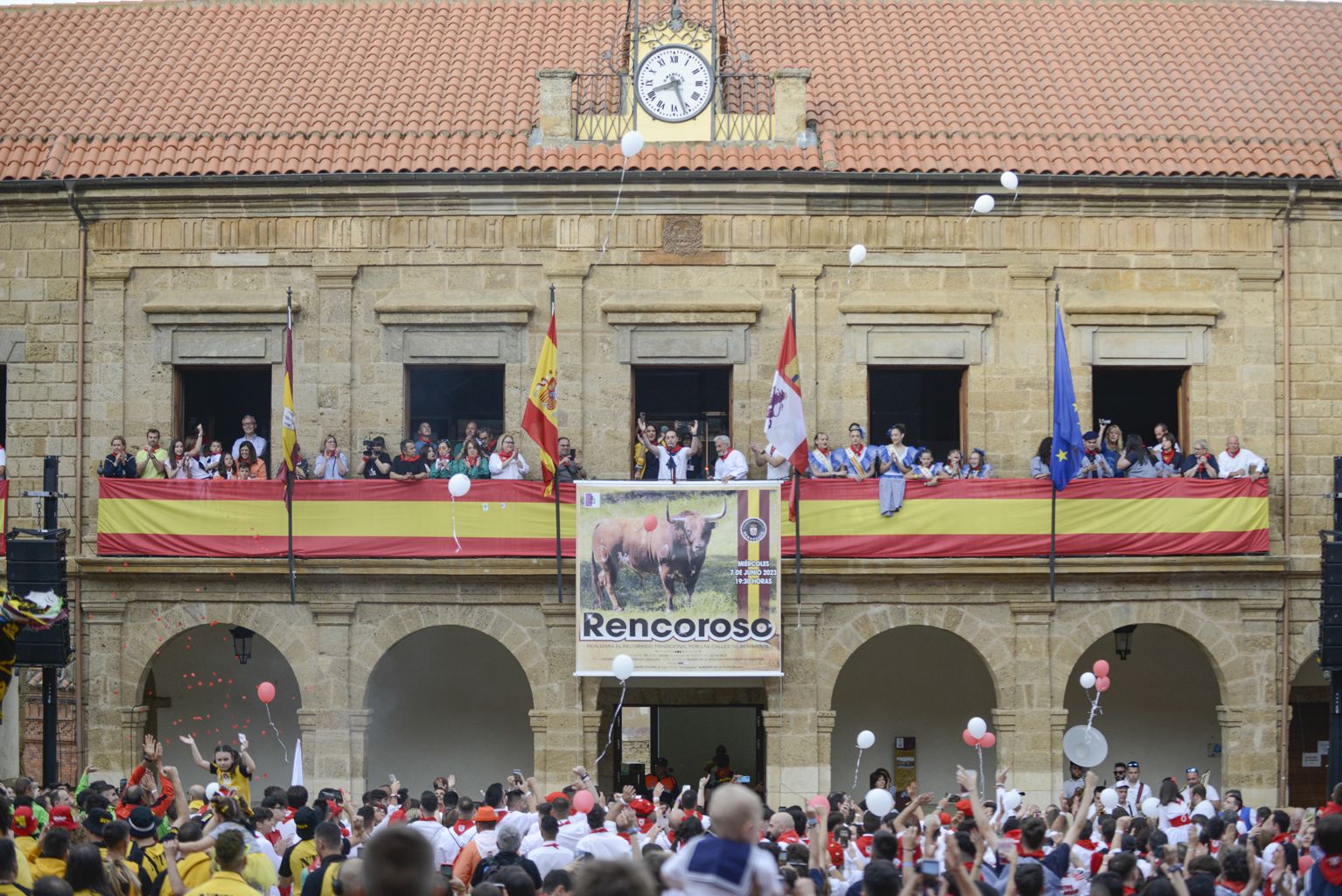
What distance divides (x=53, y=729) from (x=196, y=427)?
526cm

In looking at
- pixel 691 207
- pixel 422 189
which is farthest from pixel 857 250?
pixel 422 189

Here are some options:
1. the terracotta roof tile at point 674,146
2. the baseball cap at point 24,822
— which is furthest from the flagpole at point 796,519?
the baseball cap at point 24,822

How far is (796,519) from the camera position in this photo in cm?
2094

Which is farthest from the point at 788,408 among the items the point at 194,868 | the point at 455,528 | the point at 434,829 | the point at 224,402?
the point at 194,868

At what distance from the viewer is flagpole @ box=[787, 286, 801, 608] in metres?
20.8

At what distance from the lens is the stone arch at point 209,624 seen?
2188cm

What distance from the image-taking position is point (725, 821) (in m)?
6.65

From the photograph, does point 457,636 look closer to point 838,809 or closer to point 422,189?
point 422,189

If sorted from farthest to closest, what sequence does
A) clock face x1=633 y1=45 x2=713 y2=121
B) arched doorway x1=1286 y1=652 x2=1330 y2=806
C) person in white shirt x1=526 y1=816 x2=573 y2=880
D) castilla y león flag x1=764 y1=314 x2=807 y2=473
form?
1. arched doorway x1=1286 y1=652 x2=1330 y2=806
2. clock face x1=633 y1=45 x2=713 y2=121
3. castilla y león flag x1=764 y1=314 x2=807 y2=473
4. person in white shirt x1=526 y1=816 x2=573 y2=880

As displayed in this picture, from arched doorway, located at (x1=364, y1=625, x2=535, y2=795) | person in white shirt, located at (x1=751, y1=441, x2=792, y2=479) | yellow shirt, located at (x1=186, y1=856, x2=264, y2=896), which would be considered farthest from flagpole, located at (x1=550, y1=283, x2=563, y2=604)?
yellow shirt, located at (x1=186, y1=856, x2=264, y2=896)

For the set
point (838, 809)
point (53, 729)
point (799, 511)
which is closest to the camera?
point (838, 809)

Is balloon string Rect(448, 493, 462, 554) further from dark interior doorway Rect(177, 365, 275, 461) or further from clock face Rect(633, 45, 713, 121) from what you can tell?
clock face Rect(633, 45, 713, 121)

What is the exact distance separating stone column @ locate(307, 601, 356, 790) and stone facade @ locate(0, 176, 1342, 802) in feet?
0.24

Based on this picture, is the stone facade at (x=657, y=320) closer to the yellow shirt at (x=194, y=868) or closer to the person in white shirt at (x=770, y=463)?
the person in white shirt at (x=770, y=463)
